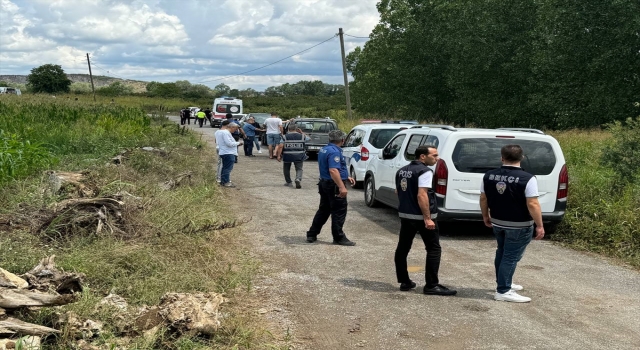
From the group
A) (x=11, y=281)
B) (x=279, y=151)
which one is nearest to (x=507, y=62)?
(x=279, y=151)

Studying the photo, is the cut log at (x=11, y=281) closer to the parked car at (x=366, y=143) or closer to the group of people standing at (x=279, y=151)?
the group of people standing at (x=279, y=151)

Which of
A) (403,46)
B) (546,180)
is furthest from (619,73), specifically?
(546,180)

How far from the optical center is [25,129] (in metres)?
18.2

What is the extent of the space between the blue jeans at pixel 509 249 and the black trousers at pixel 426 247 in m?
0.62

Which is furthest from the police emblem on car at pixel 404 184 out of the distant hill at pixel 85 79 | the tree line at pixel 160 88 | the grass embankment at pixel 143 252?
the distant hill at pixel 85 79

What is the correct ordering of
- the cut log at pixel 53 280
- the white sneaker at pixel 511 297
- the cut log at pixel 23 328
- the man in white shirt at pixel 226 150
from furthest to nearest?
the man in white shirt at pixel 226 150, the white sneaker at pixel 511 297, the cut log at pixel 53 280, the cut log at pixel 23 328

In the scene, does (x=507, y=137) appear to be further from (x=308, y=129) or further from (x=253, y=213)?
(x=308, y=129)

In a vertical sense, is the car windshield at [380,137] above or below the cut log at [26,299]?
above

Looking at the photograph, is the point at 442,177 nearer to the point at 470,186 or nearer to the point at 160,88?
the point at 470,186

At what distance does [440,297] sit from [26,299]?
12.8 feet

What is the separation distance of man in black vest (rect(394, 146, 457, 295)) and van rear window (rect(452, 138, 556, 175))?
273 cm

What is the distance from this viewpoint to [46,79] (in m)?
102

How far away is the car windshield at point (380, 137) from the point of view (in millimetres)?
14427

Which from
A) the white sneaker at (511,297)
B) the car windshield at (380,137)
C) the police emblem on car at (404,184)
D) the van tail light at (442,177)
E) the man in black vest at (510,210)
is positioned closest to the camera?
the man in black vest at (510,210)
